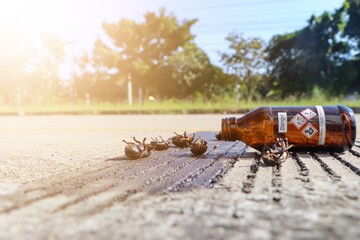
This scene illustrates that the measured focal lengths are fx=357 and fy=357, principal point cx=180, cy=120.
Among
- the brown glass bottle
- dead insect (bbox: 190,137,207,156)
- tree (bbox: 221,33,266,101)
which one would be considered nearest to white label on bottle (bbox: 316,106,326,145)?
the brown glass bottle

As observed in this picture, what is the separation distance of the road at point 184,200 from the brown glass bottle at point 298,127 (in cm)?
16

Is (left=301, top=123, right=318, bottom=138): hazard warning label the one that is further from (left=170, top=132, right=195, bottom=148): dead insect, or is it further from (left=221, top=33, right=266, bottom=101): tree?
(left=221, top=33, right=266, bottom=101): tree

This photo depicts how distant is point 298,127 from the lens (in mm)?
1901

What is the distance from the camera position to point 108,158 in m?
2.01

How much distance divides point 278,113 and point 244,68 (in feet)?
59.2

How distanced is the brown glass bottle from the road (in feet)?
0.54

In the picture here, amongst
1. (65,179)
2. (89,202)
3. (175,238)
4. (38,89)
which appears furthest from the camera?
(38,89)

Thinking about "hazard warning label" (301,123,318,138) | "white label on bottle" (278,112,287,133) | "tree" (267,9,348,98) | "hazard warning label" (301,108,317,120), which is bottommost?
"hazard warning label" (301,123,318,138)

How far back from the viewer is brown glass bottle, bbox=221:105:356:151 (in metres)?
1.89

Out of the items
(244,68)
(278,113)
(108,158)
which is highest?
(244,68)

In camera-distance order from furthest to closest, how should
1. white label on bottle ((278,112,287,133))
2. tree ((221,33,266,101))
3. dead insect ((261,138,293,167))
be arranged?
1. tree ((221,33,266,101))
2. white label on bottle ((278,112,287,133))
3. dead insect ((261,138,293,167))

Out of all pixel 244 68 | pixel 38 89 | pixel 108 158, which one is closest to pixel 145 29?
pixel 244 68

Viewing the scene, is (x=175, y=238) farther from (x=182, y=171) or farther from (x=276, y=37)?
(x=276, y=37)

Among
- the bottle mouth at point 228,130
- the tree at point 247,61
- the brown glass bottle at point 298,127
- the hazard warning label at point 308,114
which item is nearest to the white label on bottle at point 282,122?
the brown glass bottle at point 298,127
